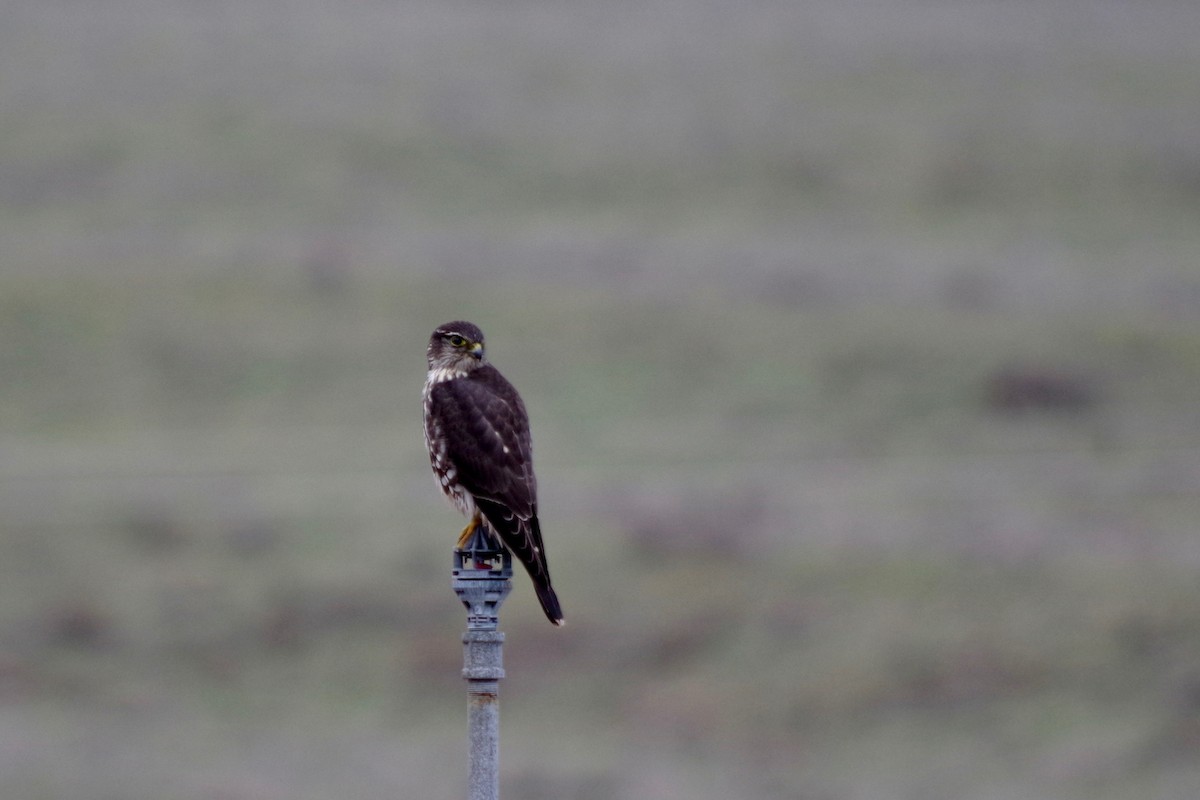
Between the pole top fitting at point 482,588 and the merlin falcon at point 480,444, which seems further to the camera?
the merlin falcon at point 480,444

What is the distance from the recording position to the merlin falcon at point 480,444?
Result: 28.1 ft

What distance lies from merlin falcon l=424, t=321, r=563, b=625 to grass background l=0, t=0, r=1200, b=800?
29.1 feet

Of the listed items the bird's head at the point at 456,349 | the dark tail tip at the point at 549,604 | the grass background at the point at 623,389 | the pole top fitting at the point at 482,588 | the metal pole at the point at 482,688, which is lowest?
the metal pole at the point at 482,688

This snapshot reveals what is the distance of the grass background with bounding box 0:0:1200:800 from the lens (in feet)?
65.1

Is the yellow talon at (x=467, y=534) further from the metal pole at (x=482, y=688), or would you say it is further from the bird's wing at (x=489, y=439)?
the metal pole at (x=482, y=688)

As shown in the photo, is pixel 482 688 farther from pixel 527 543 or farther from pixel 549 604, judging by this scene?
pixel 527 543

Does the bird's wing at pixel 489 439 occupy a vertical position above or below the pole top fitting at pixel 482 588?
above

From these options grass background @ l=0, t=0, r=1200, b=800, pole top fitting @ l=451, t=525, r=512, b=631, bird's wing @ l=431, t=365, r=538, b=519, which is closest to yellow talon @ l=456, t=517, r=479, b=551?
bird's wing @ l=431, t=365, r=538, b=519

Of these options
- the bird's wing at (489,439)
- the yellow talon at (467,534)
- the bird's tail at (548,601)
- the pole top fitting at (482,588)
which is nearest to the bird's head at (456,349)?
the bird's wing at (489,439)

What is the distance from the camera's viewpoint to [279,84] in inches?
2370

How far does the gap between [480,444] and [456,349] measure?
0.92 metres

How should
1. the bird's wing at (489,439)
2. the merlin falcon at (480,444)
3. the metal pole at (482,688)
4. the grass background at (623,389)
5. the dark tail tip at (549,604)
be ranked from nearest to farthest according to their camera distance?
the metal pole at (482,688) → the dark tail tip at (549,604) → the merlin falcon at (480,444) → the bird's wing at (489,439) → the grass background at (623,389)

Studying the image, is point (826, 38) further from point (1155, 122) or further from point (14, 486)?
point (14, 486)

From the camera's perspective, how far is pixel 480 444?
9070 millimetres
